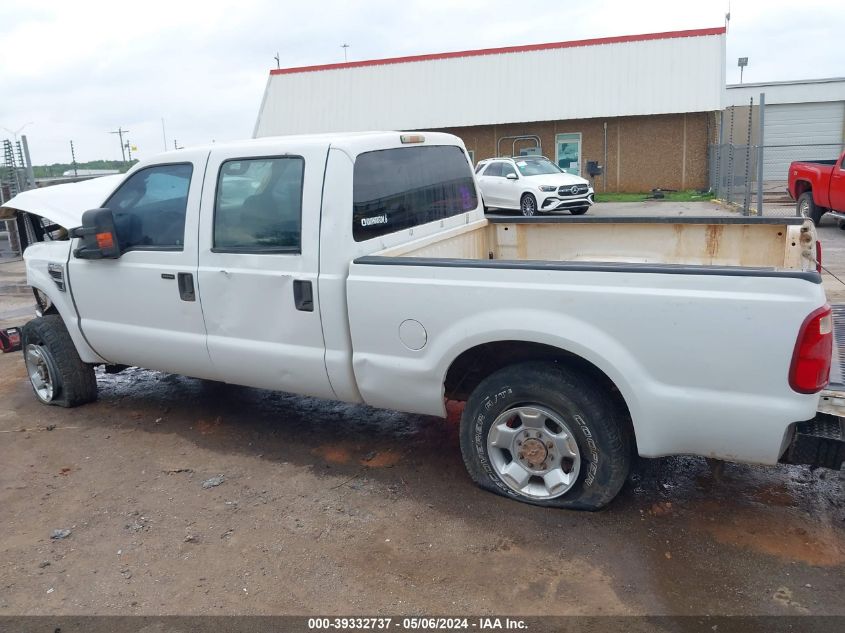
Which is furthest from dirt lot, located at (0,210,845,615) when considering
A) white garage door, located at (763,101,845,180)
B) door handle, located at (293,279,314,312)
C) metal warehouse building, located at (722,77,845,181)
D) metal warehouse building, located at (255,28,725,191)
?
white garage door, located at (763,101,845,180)

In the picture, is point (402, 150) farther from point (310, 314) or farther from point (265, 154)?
point (310, 314)

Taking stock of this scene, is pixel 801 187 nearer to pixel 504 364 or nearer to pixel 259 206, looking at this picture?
pixel 504 364

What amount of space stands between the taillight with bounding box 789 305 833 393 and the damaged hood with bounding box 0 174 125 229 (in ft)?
14.8

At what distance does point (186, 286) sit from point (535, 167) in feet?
54.2

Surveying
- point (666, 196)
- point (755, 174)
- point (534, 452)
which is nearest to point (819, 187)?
A: point (666, 196)

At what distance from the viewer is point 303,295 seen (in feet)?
13.9

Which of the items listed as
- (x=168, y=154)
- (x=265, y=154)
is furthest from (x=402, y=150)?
(x=168, y=154)

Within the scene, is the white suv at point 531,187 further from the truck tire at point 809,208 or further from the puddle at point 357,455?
the puddle at point 357,455

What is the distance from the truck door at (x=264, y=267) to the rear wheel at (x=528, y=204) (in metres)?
15.2

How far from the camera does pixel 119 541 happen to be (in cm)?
389

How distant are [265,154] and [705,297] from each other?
8.70ft

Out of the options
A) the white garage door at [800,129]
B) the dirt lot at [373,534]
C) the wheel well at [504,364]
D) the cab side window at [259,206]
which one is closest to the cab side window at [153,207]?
the cab side window at [259,206]

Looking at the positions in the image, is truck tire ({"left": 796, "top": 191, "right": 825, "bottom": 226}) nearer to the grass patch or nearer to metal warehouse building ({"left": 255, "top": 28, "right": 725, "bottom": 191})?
the grass patch

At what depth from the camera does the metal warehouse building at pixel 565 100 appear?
25344mm
